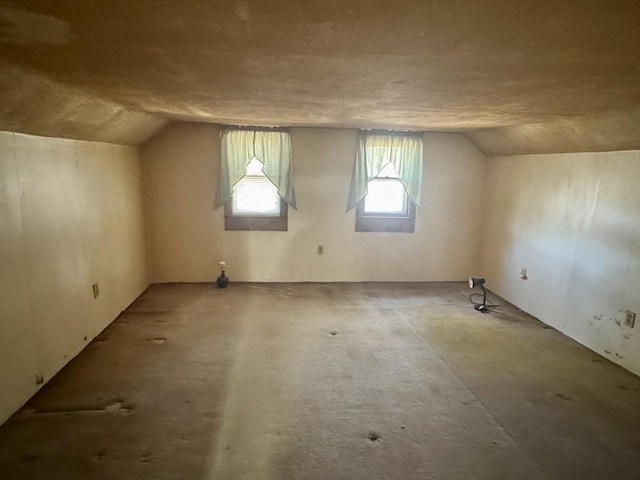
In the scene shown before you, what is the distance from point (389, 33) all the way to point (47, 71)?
1701mm

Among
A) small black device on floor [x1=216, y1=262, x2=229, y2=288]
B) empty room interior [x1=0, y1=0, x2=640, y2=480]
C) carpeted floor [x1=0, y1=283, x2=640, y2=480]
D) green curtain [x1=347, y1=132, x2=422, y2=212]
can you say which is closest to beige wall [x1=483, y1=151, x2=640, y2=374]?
empty room interior [x1=0, y1=0, x2=640, y2=480]

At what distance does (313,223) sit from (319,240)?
0.77 feet

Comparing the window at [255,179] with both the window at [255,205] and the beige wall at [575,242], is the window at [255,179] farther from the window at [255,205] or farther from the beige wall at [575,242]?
the beige wall at [575,242]

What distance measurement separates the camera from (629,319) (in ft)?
10.1

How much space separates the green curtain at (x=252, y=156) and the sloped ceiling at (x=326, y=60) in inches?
56.9

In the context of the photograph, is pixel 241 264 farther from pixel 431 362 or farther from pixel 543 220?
pixel 543 220

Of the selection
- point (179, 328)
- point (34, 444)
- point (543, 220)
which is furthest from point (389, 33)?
point (543, 220)

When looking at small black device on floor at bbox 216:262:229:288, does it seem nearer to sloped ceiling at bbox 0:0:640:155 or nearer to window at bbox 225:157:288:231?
window at bbox 225:157:288:231

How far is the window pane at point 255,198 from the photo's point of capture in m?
4.89

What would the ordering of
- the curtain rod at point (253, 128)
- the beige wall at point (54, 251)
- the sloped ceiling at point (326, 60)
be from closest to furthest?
the sloped ceiling at point (326, 60), the beige wall at point (54, 251), the curtain rod at point (253, 128)

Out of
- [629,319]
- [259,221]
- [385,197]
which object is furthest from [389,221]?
[629,319]

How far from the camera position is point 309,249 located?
5.08m

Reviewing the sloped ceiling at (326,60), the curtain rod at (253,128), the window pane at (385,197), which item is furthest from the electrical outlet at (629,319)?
the curtain rod at (253,128)

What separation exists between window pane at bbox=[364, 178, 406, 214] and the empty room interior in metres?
0.04
